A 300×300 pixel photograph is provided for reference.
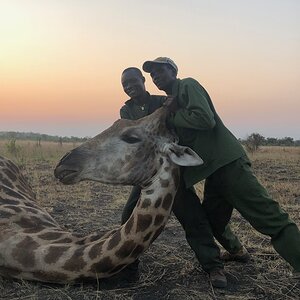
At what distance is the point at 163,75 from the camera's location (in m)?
4.25

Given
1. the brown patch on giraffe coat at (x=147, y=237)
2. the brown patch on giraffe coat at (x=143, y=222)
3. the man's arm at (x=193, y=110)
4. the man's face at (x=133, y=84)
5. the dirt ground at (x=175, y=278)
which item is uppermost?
the man's face at (x=133, y=84)

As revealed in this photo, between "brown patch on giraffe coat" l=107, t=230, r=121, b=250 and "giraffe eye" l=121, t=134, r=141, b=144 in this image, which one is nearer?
"brown patch on giraffe coat" l=107, t=230, r=121, b=250

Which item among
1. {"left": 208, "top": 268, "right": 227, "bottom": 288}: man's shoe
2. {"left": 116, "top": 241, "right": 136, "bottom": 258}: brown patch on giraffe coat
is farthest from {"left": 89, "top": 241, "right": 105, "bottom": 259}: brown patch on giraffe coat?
{"left": 208, "top": 268, "right": 227, "bottom": 288}: man's shoe

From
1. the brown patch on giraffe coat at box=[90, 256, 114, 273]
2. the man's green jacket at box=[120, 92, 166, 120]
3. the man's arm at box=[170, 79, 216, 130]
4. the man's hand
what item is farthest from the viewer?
the man's green jacket at box=[120, 92, 166, 120]

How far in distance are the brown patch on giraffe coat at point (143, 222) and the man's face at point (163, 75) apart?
1.33 meters

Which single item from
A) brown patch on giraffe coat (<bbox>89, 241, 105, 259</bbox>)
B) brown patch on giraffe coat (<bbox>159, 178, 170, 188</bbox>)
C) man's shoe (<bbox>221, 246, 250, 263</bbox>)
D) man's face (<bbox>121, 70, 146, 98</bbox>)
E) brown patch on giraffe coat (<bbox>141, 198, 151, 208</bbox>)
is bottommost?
man's shoe (<bbox>221, 246, 250, 263</bbox>)

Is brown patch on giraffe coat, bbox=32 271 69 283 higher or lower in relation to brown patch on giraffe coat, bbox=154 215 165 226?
lower

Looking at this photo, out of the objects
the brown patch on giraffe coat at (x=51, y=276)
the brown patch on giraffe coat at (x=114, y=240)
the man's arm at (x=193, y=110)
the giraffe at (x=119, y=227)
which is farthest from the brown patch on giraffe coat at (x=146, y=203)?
the brown patch on giraffe coat at (x=51, y=276)

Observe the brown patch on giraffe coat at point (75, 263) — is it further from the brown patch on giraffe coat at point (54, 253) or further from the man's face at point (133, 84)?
the man's face at point (133, 84)

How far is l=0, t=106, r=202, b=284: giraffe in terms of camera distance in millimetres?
3582

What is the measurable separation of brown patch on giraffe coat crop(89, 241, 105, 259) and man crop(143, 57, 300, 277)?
3.02ft

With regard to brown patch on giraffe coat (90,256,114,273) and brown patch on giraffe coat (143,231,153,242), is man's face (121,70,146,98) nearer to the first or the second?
brown patch on giraffe coat (143,231,153,242)

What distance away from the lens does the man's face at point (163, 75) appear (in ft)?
13.9

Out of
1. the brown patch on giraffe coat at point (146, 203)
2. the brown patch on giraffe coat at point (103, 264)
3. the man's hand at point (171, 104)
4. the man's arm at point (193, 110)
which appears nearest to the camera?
the brown patch on giraffe coat at point (103, 264)
